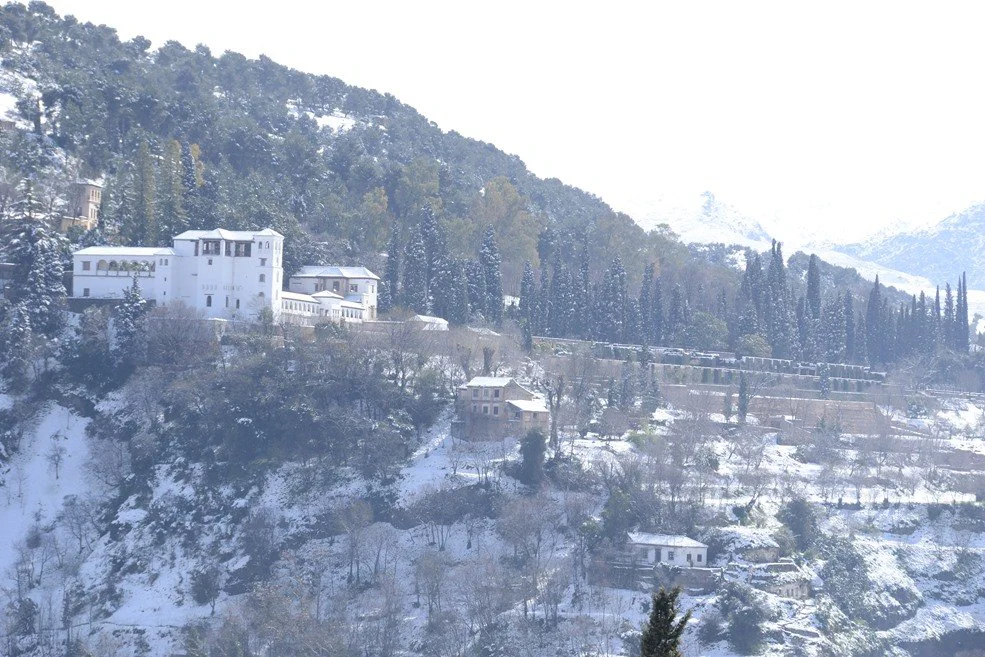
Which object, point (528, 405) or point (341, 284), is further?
point (341, 284)

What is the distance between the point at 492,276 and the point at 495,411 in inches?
732

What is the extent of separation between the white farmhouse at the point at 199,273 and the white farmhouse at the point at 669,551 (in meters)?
23.4

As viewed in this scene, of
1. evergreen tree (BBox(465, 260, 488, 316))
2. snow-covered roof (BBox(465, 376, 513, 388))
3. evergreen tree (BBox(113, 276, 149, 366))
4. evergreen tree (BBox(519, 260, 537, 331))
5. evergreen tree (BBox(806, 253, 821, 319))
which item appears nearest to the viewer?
snow-covered roof (BBox(465, 376, 513, 388))

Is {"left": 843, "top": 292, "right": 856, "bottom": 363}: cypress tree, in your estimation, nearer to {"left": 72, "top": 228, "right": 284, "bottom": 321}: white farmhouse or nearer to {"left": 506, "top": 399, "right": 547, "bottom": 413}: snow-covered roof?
{"left": 506, "top": 399, "right": 547, "bottom": 413}: snow-covered roof

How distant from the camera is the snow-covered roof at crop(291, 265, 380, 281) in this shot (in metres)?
94.8

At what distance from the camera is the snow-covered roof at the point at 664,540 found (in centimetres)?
7569

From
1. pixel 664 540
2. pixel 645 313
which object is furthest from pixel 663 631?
pixel 645 313

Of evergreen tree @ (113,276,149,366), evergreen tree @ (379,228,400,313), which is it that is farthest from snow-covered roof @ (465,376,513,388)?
evergreen tree @ (113,276,149,366)

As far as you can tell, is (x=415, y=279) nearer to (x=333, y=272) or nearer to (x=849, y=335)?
(x=333, y=272)

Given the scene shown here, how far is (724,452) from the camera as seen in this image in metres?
87.6

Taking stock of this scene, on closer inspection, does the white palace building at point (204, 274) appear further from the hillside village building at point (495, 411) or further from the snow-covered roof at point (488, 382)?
the hillside village building at point (495, 411)

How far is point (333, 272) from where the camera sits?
312 feet

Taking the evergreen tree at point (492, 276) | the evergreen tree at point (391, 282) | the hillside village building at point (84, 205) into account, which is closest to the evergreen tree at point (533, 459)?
the evergreen tree at point (391, 282)

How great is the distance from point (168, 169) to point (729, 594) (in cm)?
4092
